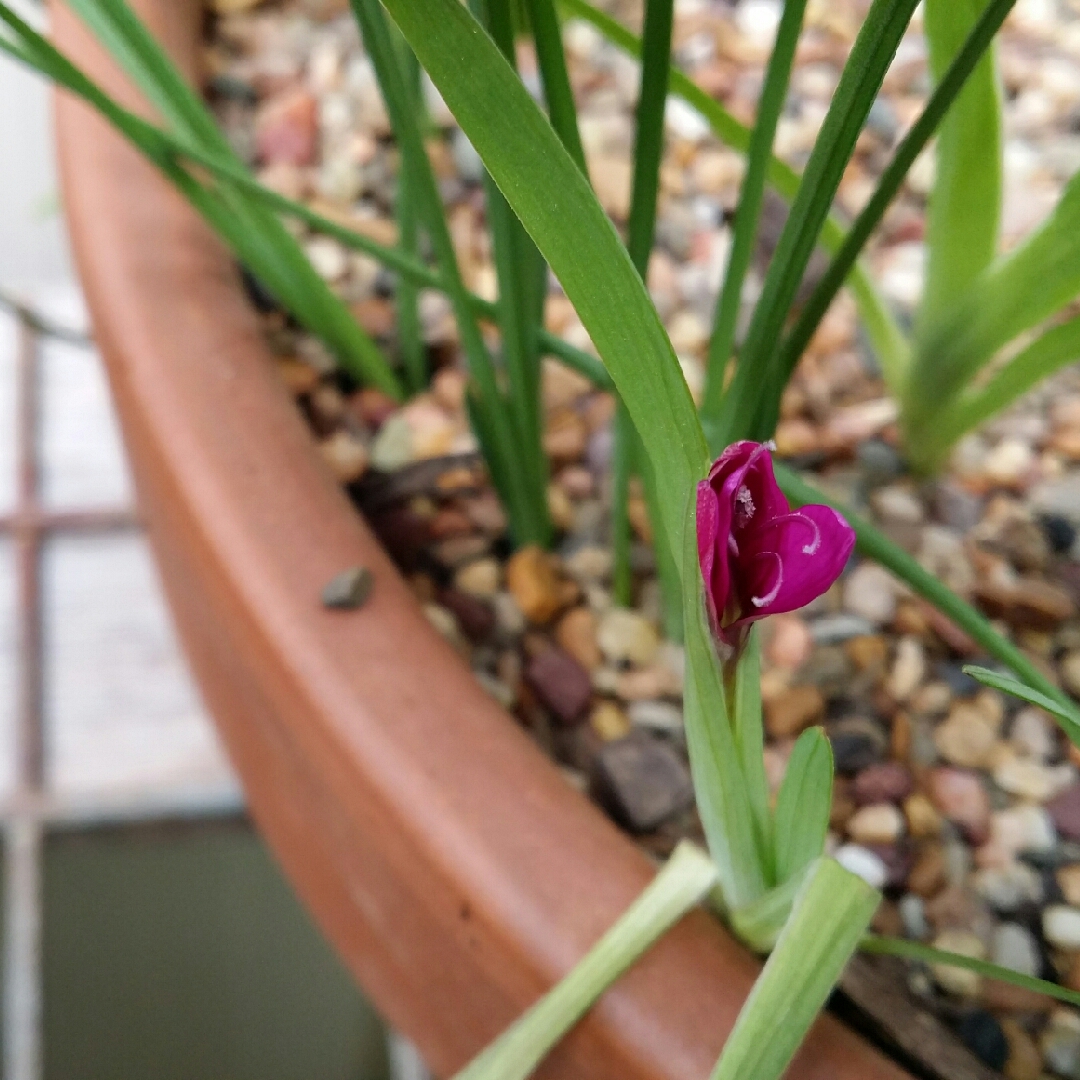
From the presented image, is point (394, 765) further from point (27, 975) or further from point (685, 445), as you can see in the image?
point (27, 975)

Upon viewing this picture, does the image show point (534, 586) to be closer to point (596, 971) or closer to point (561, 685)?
point (561, 685)

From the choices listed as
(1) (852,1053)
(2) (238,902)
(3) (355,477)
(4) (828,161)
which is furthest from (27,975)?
(4) (828,161)

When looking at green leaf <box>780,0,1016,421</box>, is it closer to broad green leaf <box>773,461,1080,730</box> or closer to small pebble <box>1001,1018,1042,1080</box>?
broad green leaf <box>773,461,1080,730</box>


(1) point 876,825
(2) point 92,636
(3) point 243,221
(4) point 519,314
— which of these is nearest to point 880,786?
(1) point 876,825

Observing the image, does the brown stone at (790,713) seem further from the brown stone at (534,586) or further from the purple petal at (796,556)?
the purple petal at (796,556)

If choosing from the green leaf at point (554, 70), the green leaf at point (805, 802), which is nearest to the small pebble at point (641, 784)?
the green leaf at point (805, 802)

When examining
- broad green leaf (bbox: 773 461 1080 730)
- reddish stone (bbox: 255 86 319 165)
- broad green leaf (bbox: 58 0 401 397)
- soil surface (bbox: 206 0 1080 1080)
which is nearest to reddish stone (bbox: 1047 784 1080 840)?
soil surface (bbox: 206 0 1080 1080)

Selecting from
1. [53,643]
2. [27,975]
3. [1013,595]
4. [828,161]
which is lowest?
[27,975]
